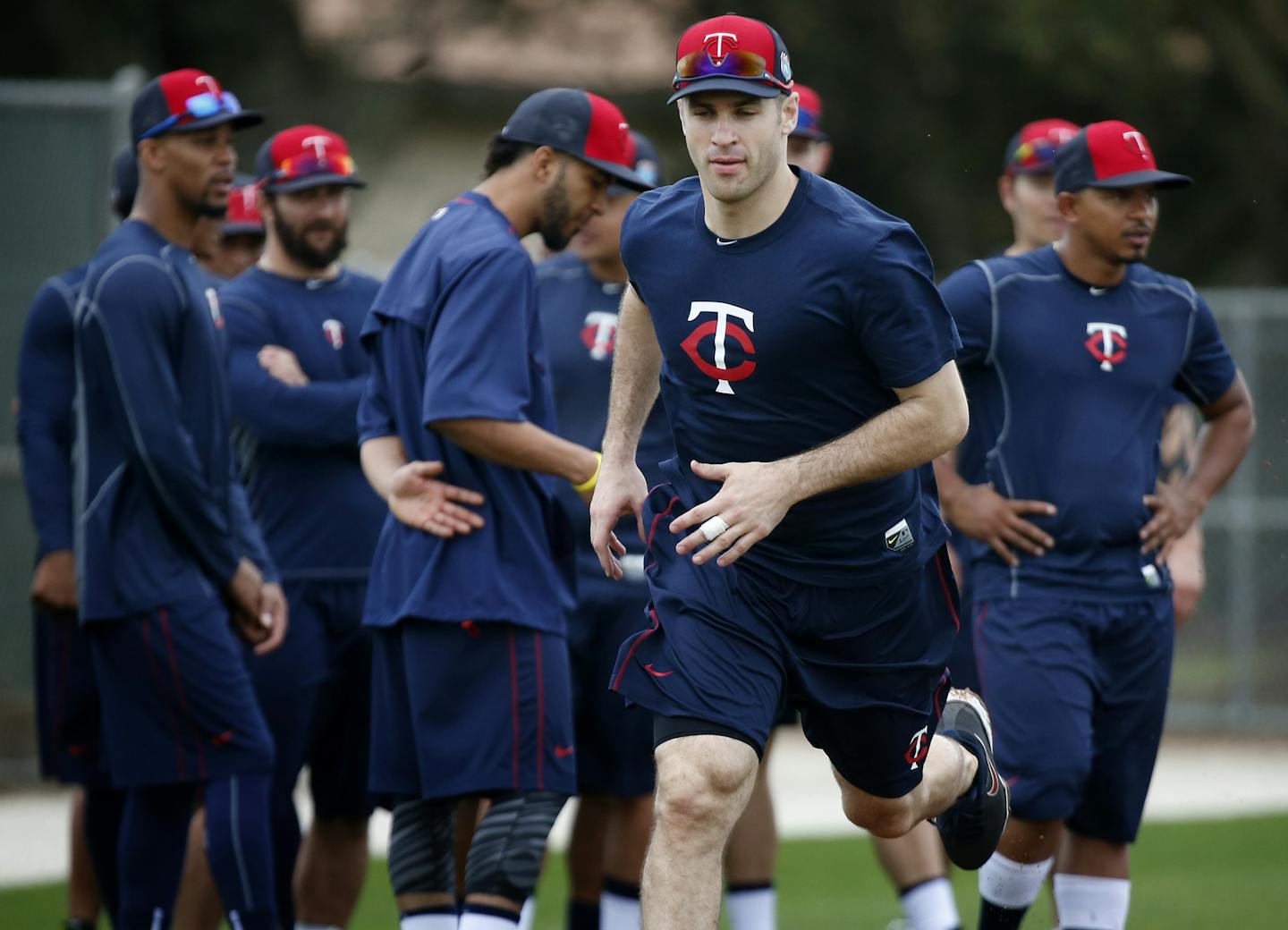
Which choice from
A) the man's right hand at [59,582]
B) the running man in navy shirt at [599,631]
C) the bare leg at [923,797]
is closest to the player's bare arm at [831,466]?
the bare leg at [923,797]

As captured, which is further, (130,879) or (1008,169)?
(1008,169)

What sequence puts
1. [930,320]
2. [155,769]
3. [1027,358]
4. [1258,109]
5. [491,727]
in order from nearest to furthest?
1. [930,320]
2. [491,727]
3. [155,769]
4. [1027,358]
5. [1258,109]

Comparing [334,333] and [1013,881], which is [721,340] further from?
[334,333]

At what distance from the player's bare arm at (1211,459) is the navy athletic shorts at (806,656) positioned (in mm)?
1495

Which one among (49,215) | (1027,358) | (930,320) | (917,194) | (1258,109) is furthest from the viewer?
(917,194)

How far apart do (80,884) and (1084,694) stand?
395cm

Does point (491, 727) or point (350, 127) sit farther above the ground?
point (350, 127)

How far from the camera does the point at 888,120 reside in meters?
Answer: 19.1

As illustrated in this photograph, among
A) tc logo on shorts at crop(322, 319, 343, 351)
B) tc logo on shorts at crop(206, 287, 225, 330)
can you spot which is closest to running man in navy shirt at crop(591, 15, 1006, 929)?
tc logo on shorts at crop(206, 287, 225, 330)

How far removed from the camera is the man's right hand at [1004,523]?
21.8ft

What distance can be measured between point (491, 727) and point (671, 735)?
944mm

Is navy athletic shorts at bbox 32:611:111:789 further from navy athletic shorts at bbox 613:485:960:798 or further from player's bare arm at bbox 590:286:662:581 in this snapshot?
navy athletic shorts at bbox 613:485:960:798

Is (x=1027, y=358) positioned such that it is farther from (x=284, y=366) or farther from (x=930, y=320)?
(x=284, y=366)

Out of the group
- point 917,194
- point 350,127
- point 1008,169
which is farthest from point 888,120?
point 1008,169
